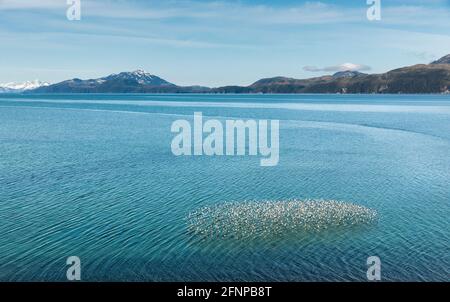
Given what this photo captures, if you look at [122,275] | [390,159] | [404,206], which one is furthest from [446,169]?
[122,275]

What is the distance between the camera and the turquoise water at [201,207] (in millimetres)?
32062

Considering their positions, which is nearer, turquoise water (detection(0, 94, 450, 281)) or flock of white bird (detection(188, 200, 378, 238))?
turquoise water (detection(0, 94, 450, 281))

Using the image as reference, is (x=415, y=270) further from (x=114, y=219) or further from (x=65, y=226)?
(x=65, y=226)

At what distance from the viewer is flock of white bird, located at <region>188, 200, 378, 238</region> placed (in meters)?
38.8

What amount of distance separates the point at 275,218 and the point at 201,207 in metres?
7.95

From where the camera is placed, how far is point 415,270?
104 ft

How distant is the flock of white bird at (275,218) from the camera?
127 feet

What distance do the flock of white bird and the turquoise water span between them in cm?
108

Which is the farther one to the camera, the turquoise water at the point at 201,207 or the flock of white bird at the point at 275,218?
the flock of white bird at the point at 275,218

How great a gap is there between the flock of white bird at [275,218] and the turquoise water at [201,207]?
1077 mm

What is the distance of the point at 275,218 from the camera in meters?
41.8

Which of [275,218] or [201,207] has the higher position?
[201,207]

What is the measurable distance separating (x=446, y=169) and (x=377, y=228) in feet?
102

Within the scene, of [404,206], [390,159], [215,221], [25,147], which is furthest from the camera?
[25,147]
